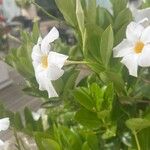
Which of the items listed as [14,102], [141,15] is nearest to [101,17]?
[141,15]

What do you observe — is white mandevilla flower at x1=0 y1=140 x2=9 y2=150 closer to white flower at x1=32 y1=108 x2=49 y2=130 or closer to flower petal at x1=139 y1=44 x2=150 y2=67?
white flower at x1=32 y1=108 x2=49 y2=130

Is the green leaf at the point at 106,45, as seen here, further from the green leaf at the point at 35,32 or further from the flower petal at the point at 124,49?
the green leaf at the point at 35,32

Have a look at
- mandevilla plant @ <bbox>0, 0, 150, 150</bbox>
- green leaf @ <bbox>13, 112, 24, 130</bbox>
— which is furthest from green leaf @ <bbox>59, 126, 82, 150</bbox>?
green leaf @ <bbox>13, 112, 24, 130</bbox>

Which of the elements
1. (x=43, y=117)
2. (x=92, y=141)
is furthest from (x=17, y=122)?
(x=92, y=141)

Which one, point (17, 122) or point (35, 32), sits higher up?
point (35, 32)

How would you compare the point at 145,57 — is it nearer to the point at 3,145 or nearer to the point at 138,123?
the point at 138,123

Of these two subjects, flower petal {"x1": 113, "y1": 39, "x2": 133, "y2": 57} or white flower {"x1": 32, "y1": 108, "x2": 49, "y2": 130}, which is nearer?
flower petal {"x1": 113, "y1": 39, "x2": 133, "y2": 57}

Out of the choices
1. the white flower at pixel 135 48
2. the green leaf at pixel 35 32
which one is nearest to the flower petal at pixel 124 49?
the white flower at pixel 135 48

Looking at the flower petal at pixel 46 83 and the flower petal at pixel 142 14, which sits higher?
the flower petal at pixel 142 14
